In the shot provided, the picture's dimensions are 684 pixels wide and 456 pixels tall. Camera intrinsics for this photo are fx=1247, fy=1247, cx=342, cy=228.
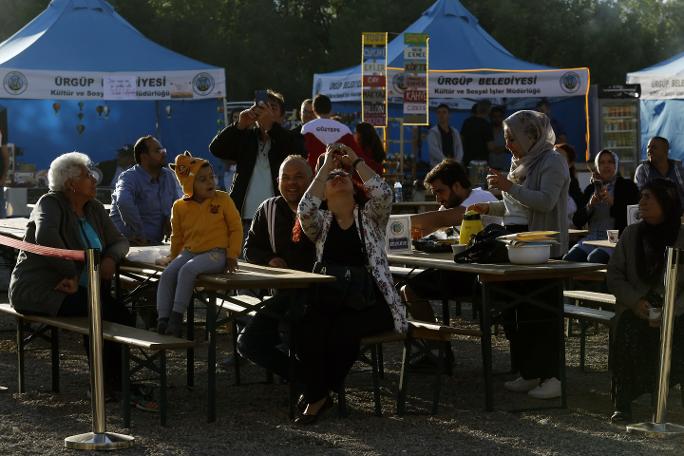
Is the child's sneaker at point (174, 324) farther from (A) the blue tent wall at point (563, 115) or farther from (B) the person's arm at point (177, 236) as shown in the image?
(A) the blue tent wall at point (563, 115)

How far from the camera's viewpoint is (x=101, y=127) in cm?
2091

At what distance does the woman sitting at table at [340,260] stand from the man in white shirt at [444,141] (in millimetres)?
12111

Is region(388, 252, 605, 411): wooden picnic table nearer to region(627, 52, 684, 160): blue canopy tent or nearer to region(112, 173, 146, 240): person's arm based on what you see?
region(112, 173, 146, 240): person's arm

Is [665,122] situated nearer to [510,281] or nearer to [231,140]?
[231,140]

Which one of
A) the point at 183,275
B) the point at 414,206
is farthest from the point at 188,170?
the point at 414,206

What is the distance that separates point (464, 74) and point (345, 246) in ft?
45.8

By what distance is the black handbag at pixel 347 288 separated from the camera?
6.14 meters

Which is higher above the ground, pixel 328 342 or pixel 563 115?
pixel 563 115

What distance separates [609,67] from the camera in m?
41.3

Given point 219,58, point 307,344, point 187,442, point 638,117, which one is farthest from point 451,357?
point 219,58

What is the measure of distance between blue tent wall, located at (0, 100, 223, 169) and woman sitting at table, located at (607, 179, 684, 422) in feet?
49.9

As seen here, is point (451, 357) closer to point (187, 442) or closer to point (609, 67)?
point (187, 442)

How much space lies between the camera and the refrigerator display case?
21.6 m

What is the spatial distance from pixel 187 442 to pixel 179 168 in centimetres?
178
